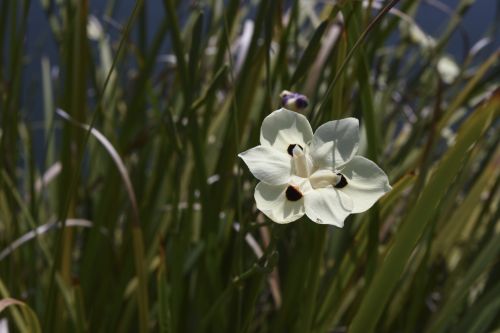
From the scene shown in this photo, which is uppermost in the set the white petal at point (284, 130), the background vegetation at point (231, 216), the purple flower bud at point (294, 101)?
the purple flower bud at point (294, 101)

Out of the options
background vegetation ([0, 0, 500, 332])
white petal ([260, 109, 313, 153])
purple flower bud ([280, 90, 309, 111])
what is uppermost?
purple flower bud ([280, 90, 309, 111])

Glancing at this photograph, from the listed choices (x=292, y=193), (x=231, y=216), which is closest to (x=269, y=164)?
(x=292, y=193)

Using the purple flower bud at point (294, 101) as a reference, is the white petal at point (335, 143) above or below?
below

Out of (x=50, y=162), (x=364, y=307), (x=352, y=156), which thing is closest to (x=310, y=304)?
(x=364, y=307)

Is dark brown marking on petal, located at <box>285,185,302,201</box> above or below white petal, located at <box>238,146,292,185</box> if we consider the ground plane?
below

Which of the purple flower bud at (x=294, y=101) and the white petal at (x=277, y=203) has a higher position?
the purple flower bud at (x=294, y=101)

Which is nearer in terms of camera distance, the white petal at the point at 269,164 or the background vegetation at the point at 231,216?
the white petal at the point at 269,164

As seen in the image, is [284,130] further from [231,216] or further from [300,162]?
[231,216]
